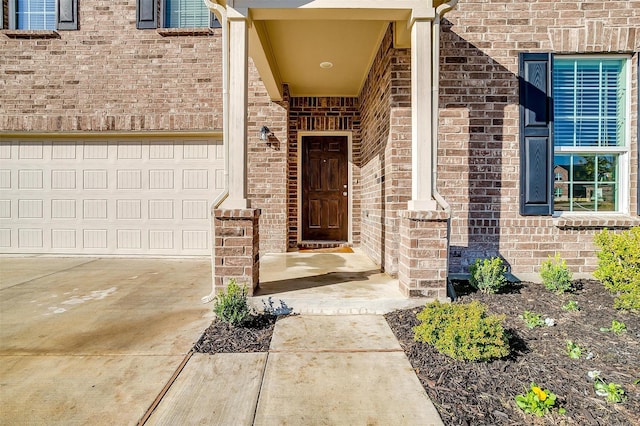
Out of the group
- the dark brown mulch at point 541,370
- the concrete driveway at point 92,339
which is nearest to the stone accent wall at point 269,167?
the concrete driveway at point 92,339

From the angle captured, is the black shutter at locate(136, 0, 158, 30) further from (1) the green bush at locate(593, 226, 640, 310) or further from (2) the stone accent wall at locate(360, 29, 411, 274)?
(1) the green bush at locate(593, 226, 640, 310)

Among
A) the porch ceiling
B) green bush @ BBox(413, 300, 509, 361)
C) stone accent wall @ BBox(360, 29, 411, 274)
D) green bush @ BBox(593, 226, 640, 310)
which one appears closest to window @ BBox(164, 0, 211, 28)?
the porch ceiling

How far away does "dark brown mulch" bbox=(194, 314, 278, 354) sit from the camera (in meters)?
2.27

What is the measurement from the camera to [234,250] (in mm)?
2992

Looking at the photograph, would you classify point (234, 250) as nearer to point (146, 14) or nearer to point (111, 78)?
point (111, 78)

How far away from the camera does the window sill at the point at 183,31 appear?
5219 millimetres

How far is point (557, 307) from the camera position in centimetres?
292

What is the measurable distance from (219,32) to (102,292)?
13.5 feet

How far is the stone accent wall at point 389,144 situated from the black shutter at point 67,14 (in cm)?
468

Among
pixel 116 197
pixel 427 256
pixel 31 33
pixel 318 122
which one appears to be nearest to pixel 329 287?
pixel 427 256

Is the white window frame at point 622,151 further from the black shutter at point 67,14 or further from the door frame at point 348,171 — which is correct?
the black shutter at point 67,14

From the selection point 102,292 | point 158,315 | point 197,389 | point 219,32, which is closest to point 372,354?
point 197,389

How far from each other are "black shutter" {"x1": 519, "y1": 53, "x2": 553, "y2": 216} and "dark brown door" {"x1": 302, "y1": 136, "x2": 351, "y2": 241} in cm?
303

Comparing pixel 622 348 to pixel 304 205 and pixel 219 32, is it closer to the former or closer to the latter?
pixel 304 205
